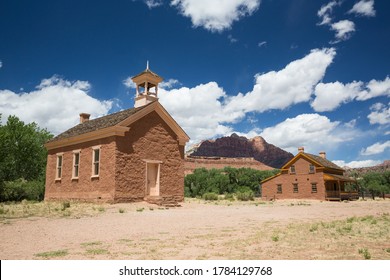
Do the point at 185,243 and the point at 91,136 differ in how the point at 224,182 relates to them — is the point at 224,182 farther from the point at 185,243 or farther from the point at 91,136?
the point at 185,243

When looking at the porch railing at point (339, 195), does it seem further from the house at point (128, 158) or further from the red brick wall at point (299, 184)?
the house at point (128, 158)

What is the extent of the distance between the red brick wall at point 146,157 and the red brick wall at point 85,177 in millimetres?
693

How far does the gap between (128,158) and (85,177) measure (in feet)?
13.1

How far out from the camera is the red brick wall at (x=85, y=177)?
21.0 meters

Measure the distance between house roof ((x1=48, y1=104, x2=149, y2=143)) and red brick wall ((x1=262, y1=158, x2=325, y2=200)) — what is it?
30248 millimetres

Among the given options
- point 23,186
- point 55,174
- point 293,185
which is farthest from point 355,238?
point 293,185

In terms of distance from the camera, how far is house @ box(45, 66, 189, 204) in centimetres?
2103

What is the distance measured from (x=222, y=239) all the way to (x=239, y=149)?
175899mm

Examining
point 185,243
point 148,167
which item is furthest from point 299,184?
point 185,243

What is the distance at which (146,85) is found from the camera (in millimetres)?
24625

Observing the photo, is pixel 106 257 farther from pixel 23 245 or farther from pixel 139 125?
pixel 139 125

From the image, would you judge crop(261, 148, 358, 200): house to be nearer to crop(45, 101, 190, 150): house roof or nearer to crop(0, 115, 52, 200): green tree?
crop(45, 101, 190, 150): house roof

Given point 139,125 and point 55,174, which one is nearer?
point 139,125

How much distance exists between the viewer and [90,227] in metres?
10.9
